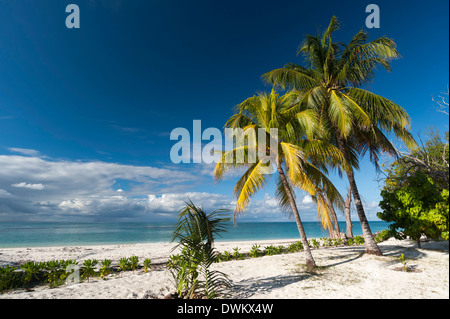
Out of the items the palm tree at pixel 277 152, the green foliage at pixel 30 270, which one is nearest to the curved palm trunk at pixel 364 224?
the palm tree at pixel 277 152

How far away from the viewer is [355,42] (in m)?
8.89

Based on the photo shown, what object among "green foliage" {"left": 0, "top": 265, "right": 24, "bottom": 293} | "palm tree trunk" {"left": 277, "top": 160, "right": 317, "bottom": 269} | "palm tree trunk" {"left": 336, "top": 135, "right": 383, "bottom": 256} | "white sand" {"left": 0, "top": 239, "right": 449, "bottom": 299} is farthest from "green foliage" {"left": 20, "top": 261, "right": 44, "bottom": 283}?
"palm tree trunk" {"left": 336, "top": 135, "right": 383, "bottom": 256}

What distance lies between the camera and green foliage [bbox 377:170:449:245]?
628 cm

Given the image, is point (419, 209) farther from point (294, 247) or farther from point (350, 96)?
point (294, 247)

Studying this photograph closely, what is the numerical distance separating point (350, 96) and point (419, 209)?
4672 mm

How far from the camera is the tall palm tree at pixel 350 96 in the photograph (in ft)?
24.8

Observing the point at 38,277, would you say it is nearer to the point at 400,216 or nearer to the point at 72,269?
the point at 72,269

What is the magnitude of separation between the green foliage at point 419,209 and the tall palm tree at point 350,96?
1166 mm

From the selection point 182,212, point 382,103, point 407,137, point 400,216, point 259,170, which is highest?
point 382,103

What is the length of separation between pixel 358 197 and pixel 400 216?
152 cm

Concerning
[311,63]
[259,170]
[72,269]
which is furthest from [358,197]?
[72,269]

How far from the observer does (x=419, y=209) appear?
6.90m

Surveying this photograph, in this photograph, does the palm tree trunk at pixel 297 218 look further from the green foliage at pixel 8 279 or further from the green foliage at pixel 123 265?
the green foliage at pixel 8 279
